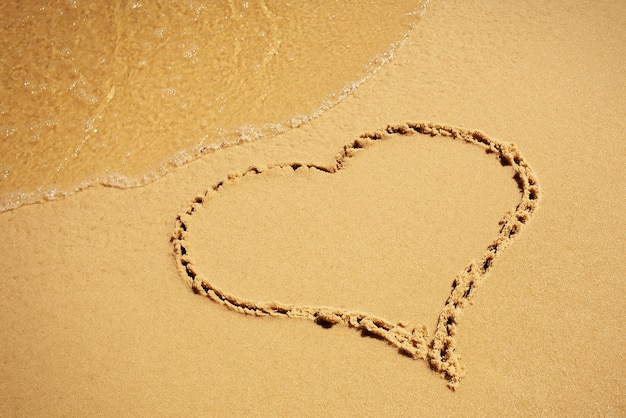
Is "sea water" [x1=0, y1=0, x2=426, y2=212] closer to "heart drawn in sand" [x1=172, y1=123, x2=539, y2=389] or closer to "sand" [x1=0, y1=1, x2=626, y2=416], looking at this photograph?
"sand" [x1=0, y1=1, x2=626, y2=416]

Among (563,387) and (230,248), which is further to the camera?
(230,248)

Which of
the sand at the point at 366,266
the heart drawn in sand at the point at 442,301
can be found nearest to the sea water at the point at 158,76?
the sand at the point at 366,266

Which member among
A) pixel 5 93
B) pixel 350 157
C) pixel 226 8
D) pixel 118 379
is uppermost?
pixel 226 8

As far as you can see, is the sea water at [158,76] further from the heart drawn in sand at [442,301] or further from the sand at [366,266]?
the heart drawn in sand at [442,301]

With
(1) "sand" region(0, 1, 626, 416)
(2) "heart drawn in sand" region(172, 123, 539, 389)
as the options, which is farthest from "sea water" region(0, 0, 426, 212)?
(2) "heart drawn in sand" region(172, 123, 539, 389)

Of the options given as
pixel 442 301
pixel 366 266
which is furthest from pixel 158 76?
pixel 442 301

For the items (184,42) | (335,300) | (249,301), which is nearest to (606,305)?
(335,300)

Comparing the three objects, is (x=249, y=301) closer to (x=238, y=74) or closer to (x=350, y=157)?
(x=350, y=157)

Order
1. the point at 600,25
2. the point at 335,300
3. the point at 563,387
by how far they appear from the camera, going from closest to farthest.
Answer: the point at 563,387
the point at 335,300
the point at 600,25
